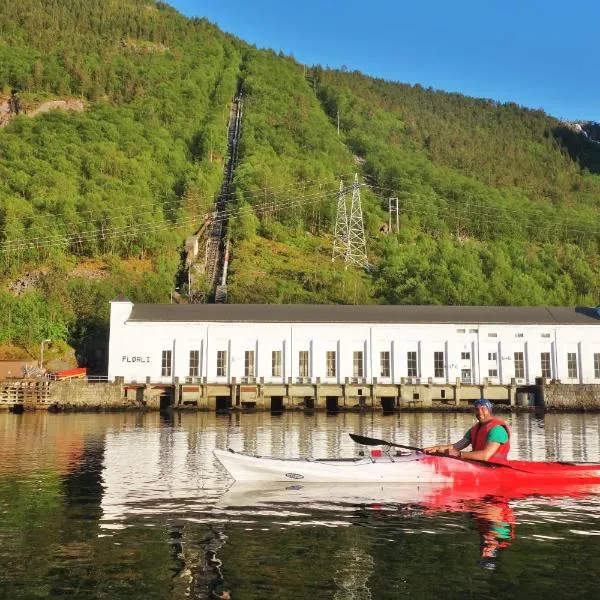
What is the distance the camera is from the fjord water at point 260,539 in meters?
10.3

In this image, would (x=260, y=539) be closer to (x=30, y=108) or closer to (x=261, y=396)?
(x=261, y=396)

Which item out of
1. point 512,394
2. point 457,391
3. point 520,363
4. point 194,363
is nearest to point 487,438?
point 457,391

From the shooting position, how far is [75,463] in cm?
2327

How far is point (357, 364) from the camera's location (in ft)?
188

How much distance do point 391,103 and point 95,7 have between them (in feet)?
301

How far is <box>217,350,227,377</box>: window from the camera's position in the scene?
185 feet

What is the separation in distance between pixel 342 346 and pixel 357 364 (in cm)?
201

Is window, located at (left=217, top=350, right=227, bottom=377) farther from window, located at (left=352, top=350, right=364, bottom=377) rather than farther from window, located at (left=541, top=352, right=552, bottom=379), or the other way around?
window, located at (left=541, top=352, right=552, bottom=379)

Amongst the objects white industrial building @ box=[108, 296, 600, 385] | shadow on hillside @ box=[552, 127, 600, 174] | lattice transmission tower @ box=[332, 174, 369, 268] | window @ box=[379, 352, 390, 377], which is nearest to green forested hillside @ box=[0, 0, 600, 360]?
shadow on hillside @ box=[552, 127, 600, 174]

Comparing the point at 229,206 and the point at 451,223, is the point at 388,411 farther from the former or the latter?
the point at 451,223

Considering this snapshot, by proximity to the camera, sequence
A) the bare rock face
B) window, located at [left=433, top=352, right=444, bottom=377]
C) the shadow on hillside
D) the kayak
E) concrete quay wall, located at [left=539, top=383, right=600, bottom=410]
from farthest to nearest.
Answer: the shadow on hillside < the bare rock face < window, located at [left=433, top=352, right=444, bottom=377] < concrete quay wall, located at [left=539, top=383, right=600, bottom=410] < the kayak

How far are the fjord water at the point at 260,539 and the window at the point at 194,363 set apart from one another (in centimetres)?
3171

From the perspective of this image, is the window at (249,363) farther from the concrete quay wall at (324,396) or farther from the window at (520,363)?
the window at (520,363)

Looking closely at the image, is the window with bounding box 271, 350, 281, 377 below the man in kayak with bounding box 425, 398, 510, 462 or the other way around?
the other way around
